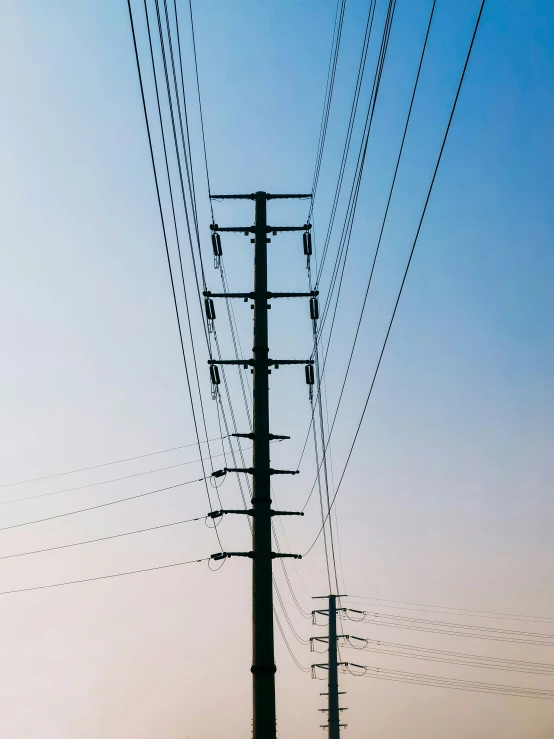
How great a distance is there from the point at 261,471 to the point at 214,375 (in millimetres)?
3056

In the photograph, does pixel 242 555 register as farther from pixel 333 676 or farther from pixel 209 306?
pixel 333 676

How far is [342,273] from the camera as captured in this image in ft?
48.0

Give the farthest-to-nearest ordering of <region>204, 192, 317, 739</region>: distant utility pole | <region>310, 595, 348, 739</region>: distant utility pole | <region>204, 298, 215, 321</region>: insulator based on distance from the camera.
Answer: <region>310, 595, 348, 739</region>: distant utility pole
<region>204, 298, 215, 321</region>: insulator
<region>204, 192, 317, 739</region>: distant utility pole

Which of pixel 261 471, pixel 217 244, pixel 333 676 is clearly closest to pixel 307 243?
pixel 217 244

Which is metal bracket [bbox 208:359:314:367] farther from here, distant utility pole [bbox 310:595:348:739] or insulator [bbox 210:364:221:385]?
distant utility pole [bbox 310:595:348:739]

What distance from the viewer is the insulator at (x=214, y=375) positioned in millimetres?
18844

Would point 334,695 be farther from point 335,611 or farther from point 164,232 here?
point 164,232

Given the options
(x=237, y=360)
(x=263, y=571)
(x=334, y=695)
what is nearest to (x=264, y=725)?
(x=263, y=571)

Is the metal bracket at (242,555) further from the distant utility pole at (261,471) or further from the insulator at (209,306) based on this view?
the insulator at (209,306)

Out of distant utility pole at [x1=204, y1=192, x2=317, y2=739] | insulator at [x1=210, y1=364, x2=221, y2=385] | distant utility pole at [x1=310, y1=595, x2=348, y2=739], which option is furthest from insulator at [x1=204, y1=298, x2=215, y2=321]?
distant utility pole at [x1=310, y1=595, x2=348, y2=739]

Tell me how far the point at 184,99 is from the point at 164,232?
1739mm

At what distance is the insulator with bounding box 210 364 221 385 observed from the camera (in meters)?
18.8

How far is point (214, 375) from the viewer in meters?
18.9

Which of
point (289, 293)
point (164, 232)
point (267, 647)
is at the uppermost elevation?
point (289, 293)
